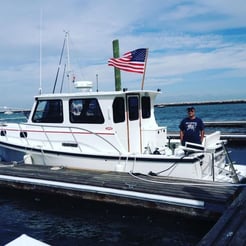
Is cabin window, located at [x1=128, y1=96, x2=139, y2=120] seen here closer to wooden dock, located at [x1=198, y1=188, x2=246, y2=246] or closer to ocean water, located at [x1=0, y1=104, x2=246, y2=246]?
ocean water, located at [x1=0, y1=104, x2=246, y2=246]

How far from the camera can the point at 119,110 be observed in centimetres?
787

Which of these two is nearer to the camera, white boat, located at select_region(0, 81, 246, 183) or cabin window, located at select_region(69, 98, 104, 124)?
white boat, located at select_region(0, 81, 246, 183)

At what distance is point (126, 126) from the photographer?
7.86 meters

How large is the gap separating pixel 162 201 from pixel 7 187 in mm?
4090

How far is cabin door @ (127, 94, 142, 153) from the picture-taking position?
25.9 ft

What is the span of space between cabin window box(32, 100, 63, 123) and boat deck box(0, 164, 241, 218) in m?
1.37

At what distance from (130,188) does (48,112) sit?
140 inches

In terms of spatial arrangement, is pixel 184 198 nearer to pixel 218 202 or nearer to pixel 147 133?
pixel 218 202

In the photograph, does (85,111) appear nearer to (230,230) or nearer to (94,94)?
(94,94)

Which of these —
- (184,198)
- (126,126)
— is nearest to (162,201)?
(184,198)

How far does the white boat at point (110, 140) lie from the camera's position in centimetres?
715

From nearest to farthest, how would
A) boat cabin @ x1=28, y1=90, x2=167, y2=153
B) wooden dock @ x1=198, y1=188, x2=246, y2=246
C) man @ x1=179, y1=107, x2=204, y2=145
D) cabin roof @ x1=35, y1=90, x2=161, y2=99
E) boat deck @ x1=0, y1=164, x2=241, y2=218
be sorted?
1. wooden dock @ x1=198, y1=188, x2=246, y2=246
2. boat deck @ x1=0, y1=164, x2=241, y2=218
3. man @ x1=179, y1=107, x2=204, y2=145
4. cabin roof @ x1=35, y1=90, x2=161, y2=99
5. boat cabin @ x1=28, y1=90, x2=167, y2=153

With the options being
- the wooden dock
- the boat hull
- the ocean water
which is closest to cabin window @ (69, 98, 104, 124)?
the boat hull

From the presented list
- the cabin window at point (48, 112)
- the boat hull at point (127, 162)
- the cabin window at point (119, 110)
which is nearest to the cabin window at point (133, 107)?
the cabin window at point (119, 110)
